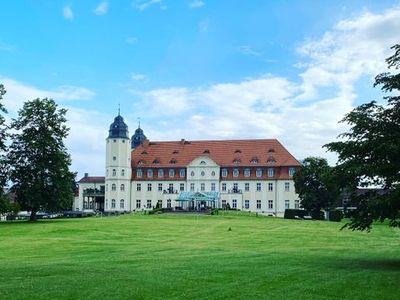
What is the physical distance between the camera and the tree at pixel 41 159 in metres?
61.3

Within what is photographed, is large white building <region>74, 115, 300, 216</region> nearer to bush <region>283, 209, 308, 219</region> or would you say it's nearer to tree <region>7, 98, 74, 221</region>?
bush <region>283, 209, 308, 219</region>

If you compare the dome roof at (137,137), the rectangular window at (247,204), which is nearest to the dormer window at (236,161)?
the rectangular window at (247,204)

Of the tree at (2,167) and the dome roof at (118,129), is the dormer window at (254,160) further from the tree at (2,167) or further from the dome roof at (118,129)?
the tree at (2,167)

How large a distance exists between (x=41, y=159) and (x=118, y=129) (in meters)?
38.0

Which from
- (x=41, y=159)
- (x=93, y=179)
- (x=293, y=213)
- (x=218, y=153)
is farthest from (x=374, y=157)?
(x=93, y=179)

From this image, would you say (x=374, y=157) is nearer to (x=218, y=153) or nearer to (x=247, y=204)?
(x=247, y=204)

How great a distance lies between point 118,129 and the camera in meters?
99.3

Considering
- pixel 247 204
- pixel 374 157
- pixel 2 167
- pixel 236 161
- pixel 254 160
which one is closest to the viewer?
pixel 374 157

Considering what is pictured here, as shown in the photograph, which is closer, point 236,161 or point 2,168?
point 2,168

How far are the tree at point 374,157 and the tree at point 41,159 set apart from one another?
47.6 meters

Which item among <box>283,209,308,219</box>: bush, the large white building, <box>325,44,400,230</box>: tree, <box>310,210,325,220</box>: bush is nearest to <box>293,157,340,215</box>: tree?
<box>310,210,325,220</box>: bush

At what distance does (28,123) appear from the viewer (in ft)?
205

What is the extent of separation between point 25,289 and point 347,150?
10935mm

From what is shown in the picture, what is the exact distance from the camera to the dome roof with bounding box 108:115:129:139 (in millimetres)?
99125
